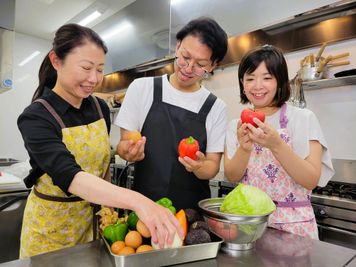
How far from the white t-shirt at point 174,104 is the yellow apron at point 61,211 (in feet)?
0.73

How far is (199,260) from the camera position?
775 millimetres

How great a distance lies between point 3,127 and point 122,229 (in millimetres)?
4288

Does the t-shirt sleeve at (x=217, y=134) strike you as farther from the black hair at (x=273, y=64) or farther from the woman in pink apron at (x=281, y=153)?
the black hair at (x=273, y=64)

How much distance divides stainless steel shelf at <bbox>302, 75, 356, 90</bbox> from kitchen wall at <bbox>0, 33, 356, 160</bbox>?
0.06 meters

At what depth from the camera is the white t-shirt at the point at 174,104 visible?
1363mm

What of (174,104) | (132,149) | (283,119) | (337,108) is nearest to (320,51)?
(337,108)

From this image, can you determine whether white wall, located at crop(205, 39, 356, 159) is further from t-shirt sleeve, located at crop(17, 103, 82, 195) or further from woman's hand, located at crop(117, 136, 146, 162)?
t-shirt sleeve, located at crop(17, 103, 82, 195)

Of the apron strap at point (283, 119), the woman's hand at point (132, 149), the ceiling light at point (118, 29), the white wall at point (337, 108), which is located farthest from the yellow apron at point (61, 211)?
the ceiling light at point (118, 29)

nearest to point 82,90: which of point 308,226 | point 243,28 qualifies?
point 308,226

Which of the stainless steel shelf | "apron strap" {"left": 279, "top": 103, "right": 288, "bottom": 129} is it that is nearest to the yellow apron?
"apron strap" {"left": 279, "top": 103, "right": 288, "bottom": 129}

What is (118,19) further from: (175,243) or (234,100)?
(175,243)

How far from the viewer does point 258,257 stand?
81 cm

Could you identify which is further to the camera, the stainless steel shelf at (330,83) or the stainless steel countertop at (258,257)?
the stainless steel shelf at (330,83)

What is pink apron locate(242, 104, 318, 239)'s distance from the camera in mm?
1153
